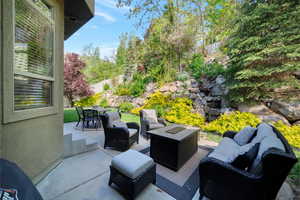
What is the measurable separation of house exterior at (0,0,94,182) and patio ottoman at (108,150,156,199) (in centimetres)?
130

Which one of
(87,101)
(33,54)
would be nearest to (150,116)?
(33,54)

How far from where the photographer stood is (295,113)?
4176 mm

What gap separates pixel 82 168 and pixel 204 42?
1007 centimetres

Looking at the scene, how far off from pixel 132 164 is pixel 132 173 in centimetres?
13

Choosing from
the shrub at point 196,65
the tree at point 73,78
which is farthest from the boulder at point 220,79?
the tree at point 73,78

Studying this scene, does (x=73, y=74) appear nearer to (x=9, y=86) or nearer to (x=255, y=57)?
(x=9, y=86)

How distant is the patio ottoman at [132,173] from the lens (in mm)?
1662

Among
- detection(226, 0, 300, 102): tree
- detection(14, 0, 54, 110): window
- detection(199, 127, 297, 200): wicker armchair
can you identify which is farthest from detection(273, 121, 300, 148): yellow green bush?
detection(14, 0, 54, 110): window

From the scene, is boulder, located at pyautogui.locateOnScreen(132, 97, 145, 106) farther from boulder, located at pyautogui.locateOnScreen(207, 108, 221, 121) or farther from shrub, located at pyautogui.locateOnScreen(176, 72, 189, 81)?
boulder, located at pyautogui.locateOnScreen(207, 108, 221, 121)

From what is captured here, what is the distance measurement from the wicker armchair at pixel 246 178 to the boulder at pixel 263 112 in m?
3.86

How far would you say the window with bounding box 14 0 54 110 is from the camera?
1720mm

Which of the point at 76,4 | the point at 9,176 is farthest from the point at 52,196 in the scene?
the point at 76,4

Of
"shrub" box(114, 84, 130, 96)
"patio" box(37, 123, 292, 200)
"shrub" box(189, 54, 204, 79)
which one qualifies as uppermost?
"shrub" box(189, 54, 204, 79)

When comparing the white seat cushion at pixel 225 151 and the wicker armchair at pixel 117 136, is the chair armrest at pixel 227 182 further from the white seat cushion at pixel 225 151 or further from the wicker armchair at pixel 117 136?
the wicker armchair at pixel 117 136
